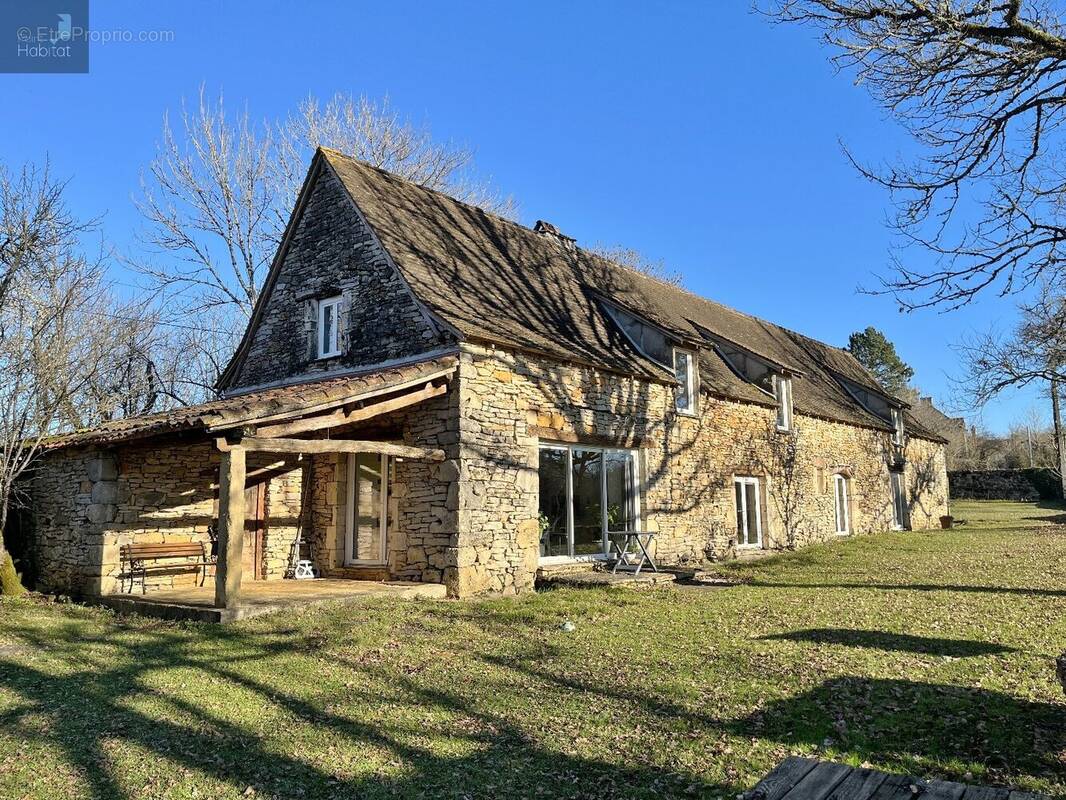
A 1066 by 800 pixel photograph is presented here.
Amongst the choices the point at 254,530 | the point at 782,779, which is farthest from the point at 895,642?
the point at 254,530

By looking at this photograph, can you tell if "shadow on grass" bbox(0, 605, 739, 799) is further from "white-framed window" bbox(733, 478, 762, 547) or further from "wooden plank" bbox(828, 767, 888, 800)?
"white-framed window" bbox(733, 478, 762, 547)

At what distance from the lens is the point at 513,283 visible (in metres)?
14.3

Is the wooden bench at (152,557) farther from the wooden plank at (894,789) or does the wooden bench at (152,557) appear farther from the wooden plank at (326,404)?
the wooden plank at (894,789)

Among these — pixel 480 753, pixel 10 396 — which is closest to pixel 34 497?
pixel 10 396

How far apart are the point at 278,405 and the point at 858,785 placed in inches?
300

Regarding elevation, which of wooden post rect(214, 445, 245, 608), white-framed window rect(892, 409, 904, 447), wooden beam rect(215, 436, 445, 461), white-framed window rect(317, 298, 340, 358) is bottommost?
wooden post rect(214, 445, 245, 608)

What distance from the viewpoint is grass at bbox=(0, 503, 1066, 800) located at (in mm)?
4555

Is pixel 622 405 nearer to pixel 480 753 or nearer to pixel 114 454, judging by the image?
pixel 114 454

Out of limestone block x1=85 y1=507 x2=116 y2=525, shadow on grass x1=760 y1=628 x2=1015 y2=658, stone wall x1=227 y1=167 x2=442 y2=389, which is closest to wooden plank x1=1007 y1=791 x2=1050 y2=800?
shadow on grass x1=760 y1=628 x2=1015 y2=658

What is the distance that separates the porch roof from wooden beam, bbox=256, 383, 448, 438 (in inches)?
4.6

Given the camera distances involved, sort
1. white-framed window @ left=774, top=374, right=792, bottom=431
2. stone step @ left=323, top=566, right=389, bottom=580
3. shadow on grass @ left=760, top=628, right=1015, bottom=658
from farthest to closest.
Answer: white-framed window @ left=774, top=374, right=792, bottom=431 < stone step @ left=323, top=566, right=389, bottom=580 < shadow on grass @ left=760, top=628, right=1015, bottom=658

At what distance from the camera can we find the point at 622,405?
44.5 feet

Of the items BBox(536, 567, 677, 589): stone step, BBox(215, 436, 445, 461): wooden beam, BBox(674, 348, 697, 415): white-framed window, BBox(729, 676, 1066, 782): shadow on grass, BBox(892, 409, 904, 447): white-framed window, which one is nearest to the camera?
BBox(729, 676, 1066, 782): shadow on grass

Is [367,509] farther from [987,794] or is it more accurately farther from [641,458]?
[987,794]
